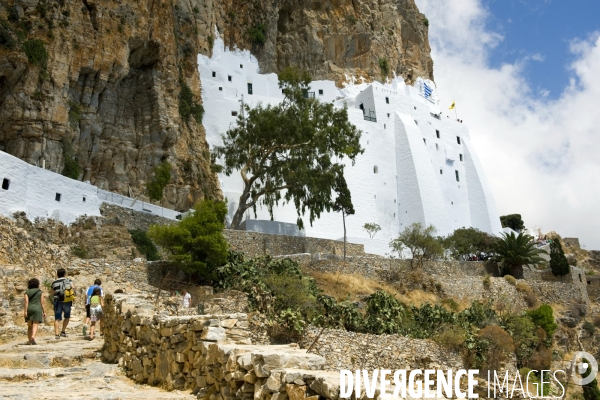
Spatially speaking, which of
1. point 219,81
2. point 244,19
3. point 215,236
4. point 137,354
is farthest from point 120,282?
point 244,19

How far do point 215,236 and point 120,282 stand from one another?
312 centimetres

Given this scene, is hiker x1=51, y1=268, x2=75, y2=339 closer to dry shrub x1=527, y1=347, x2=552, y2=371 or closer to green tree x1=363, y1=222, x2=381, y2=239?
dry shrub x1=527, y1=347, x2=552, y2=371

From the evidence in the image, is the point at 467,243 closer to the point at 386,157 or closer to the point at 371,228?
the point at 371,228

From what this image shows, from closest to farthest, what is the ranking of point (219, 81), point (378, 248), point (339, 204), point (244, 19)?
point (339, 204) < point (378, 248) < point (219, 81) < point (244, 19)

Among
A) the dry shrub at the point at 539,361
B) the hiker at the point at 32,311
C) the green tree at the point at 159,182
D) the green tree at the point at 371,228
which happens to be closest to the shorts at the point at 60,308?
the hiker at the point at 32,311

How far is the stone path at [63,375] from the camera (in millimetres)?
5934

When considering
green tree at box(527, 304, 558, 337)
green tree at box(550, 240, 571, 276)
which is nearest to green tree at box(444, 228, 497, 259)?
green tree at box(550, 240, 571, 276)

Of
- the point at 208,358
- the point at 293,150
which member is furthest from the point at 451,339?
the point at 293,150

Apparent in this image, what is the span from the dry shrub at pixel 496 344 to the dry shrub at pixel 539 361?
2.02 meters

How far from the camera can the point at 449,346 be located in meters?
16.4

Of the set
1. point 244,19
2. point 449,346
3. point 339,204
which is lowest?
point 449,346

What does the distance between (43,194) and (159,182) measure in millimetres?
8022

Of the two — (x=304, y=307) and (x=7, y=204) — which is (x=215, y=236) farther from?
(x=7, y=204)

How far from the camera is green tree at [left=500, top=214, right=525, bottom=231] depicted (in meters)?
55.7
